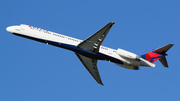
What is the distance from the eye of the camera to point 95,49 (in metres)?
40.1

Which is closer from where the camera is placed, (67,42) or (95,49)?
(95,49)

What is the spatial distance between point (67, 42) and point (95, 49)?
4596 mm

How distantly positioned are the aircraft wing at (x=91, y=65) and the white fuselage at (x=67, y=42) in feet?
11.5

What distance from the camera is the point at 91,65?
1794 inches

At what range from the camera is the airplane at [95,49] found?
39.7 meters

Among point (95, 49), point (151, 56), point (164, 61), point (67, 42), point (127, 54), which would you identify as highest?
point (67, 42)

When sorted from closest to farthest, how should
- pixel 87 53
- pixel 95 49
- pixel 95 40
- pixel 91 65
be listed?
pixel 95 40, pixel 95 49, pixel 87 53, pixel 91 65

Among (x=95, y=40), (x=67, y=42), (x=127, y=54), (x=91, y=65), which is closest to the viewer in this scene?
(x=95, y=40)

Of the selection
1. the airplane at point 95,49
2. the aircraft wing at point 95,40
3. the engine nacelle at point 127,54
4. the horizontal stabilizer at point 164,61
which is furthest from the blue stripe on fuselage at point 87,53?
the horizontal stabilizer at point 164,61

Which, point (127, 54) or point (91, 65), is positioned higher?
Answer: point (127, 54)

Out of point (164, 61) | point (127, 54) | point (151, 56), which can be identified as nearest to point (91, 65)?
point (127, 54)

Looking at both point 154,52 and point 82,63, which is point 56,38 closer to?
point 82,63

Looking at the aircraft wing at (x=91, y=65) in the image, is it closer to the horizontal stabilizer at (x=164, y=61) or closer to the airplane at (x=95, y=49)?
the airplane at (x=95, y=49)

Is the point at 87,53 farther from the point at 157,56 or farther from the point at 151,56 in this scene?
the point at 157,56
